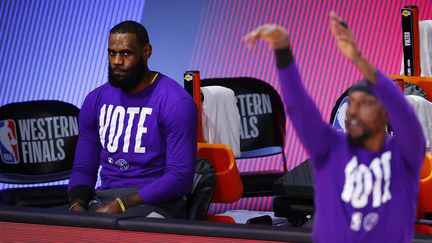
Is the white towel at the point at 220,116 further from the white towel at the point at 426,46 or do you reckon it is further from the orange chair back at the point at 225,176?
the white towel at the point at 426,46

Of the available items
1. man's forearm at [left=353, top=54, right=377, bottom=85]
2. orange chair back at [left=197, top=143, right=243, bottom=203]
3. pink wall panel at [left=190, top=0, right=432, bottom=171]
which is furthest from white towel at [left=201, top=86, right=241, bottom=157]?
man's forearm at [left=353, top=54, right=377, bottom=85]

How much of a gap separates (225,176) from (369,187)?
2.10 meters

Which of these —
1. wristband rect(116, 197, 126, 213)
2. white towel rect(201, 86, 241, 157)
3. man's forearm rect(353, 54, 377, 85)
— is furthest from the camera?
white towel rect(201, 86, 241, 157)

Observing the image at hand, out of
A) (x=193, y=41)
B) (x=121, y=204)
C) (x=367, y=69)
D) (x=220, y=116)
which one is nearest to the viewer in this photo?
(x=367, y=69)

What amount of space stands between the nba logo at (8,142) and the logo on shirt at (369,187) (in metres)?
3.38

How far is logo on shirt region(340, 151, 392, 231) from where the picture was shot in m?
2.50

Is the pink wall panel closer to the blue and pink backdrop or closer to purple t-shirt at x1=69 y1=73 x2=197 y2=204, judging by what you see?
the blue and pink backdrop

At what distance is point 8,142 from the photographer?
18.3 feet

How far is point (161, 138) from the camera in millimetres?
4352

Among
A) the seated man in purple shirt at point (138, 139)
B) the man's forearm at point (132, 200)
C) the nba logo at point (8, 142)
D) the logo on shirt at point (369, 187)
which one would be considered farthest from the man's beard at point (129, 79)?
the logo on shirt at point (369, 187)

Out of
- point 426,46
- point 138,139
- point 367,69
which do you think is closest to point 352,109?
point 367,69

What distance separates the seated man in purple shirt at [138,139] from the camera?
168 inches

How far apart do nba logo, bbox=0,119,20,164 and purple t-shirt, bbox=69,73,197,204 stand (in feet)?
3.86

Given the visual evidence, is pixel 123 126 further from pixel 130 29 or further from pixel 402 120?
pixel 402 120
